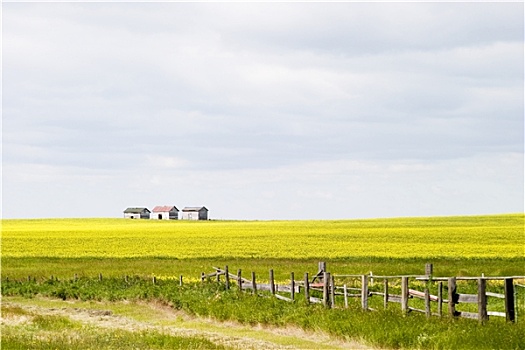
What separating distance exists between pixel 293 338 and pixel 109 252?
43.8 m

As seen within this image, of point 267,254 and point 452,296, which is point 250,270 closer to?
point 267,254

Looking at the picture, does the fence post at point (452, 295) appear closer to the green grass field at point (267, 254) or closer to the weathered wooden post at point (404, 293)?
the weathered wooden post at point (404, 293)

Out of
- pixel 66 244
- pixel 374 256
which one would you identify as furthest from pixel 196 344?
pixel 66 244

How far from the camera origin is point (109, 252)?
64500 mm

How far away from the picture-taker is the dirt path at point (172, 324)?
22.0 meters

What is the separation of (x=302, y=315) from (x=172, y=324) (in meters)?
5.77

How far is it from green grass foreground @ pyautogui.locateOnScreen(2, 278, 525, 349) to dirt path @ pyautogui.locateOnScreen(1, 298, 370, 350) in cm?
34

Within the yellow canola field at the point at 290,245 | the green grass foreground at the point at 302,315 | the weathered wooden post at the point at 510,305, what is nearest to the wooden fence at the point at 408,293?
the weathered wooden post at the point at 510,305

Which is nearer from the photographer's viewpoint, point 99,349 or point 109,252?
point 99,349

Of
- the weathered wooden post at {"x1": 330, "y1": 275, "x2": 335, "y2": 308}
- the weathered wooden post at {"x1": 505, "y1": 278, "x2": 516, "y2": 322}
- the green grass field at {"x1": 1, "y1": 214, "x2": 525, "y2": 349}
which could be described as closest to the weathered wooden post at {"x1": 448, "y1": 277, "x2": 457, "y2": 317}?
the green grass field at {"x1": 1, "y1": 214, "x2": 525, "y2": 349}

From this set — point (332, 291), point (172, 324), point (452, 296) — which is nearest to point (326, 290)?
point (332, 291)

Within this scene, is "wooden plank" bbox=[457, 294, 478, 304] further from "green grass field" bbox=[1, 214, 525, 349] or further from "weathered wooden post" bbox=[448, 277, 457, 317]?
"green grass field" bbox=[1, 214, 525, 349]

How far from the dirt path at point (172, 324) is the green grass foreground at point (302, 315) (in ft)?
1.12

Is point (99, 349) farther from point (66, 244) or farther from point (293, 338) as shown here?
point (66, 244)
